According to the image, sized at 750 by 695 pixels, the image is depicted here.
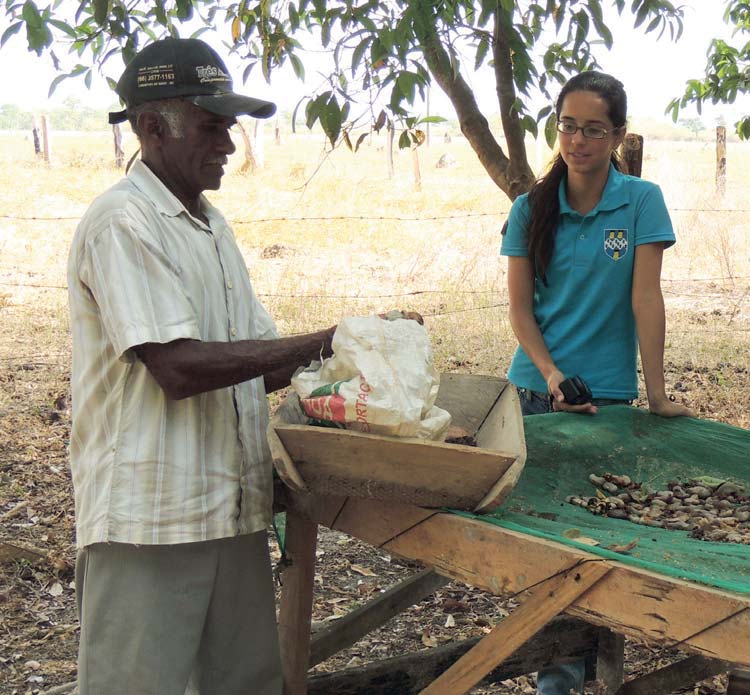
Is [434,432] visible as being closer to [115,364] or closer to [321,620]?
[115,364]

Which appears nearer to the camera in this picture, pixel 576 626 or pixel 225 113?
pixel 225 113

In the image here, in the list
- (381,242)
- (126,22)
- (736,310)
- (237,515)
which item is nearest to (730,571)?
(237,515)

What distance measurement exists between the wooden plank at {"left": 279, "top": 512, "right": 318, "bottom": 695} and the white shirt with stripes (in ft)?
0.89

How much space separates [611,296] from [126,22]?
1.80 metres

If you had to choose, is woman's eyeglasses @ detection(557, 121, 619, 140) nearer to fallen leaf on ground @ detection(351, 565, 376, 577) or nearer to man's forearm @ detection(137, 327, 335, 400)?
man's forearm @ detection(137, 327, 335, 400)

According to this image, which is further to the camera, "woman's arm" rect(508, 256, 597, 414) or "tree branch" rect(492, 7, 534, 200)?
"tree branch" rect(492, 7, 534, 200)

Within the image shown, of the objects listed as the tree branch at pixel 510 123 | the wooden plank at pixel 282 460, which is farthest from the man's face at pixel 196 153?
the tree branch at pixel 510 123

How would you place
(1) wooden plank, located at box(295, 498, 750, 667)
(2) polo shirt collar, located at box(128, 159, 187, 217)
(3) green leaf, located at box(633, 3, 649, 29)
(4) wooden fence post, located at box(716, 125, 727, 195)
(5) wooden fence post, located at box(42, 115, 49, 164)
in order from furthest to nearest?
(5) wooden fence post, located at box(42, 115, 49, 164)
(4) wooden fence post, located at box(716, 125, 727, 195)
(3) green leaf, located at box(633, 3, 649, 29)
(2) polo shirt collar, located at box(128, 159, 187, 217)
(1) wooden plank, located at box(295, 498, 750, 667)

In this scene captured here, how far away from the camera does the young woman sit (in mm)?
2633

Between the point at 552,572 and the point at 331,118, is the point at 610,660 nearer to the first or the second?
the point at 552,572

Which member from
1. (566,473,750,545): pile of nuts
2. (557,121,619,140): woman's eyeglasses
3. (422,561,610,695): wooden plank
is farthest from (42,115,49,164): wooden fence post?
(422,561,610,695): wooden plank

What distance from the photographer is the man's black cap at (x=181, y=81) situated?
1.91m

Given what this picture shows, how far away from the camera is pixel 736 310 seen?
333 inches

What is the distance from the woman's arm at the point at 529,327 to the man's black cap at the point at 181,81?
1048 millimetres
